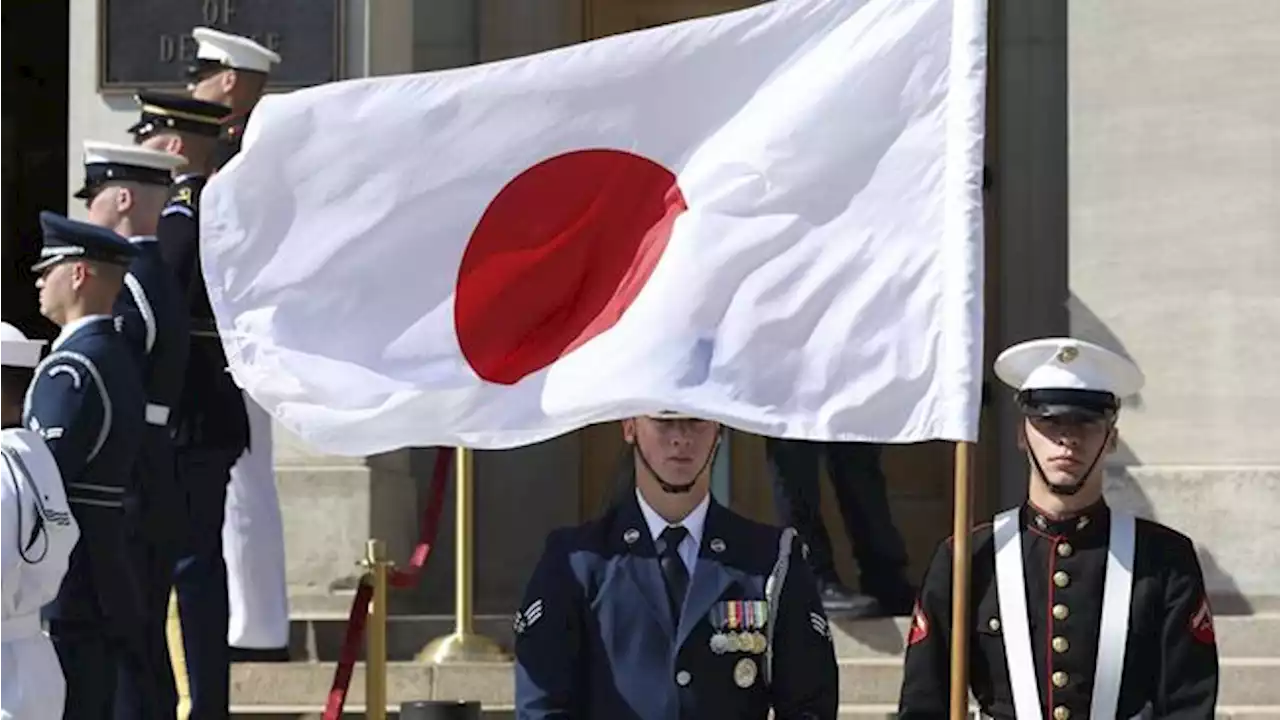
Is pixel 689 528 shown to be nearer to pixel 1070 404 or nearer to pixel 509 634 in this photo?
pixel 1070 404

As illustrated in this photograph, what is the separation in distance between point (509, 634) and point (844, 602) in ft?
4.13

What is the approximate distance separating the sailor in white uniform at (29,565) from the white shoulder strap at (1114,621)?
2.94 meters

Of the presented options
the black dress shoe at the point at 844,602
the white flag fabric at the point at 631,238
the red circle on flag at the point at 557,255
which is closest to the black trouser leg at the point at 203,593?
the black dress shoe at the point at 844,602

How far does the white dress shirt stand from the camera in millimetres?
6543

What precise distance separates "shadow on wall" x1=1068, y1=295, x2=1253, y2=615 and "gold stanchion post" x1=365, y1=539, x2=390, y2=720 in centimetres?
266

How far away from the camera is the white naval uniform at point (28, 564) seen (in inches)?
312

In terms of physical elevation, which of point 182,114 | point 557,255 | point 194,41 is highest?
point 194,41

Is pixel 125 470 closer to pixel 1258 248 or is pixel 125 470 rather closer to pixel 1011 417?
pixel 1258 248

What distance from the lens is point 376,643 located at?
933 centimetres

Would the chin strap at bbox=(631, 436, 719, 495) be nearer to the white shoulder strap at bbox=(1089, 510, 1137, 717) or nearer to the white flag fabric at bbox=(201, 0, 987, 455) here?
the white flag fabric at bbox=(201, 0, 987, 455)

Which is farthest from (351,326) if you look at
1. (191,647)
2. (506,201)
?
(191,647)

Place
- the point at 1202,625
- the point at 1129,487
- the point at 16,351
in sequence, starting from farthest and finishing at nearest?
the point at 1129,487 < the point at 16,351 < the point at 1202,625

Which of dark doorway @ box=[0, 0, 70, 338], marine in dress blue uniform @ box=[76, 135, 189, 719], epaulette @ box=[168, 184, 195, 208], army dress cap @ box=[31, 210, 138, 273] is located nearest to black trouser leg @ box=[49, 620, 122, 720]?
marine in dress blue uniform @ box=[76, 135, 189, 719]

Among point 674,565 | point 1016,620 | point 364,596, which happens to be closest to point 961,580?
point 1016,620
